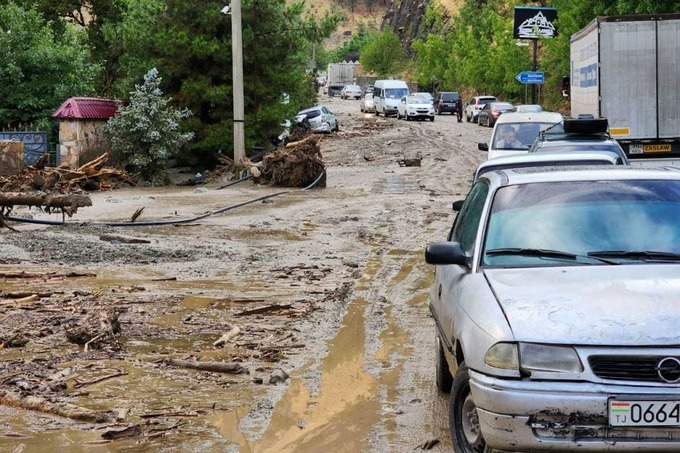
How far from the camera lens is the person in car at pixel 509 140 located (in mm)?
21141

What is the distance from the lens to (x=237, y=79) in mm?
28719

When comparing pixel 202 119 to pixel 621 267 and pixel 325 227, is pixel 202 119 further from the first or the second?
pixel 621 267

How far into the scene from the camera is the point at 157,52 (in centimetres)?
3158

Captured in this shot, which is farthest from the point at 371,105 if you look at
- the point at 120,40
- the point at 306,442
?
the point at 306,442

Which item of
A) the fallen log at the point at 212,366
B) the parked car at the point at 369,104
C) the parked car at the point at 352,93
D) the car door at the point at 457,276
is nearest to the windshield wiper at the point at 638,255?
the car door at the point at 457,276

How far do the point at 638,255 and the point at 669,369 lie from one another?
50.5 inches

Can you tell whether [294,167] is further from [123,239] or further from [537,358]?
[537,358]

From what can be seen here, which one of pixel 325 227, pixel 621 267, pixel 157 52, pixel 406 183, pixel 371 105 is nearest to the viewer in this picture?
pixel 621 267

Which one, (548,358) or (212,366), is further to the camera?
(212,366)

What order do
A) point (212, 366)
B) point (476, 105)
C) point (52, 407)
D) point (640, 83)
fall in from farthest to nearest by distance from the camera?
point (476, 105) < point (640, 83) < point (212, 366) < point (52, 407)

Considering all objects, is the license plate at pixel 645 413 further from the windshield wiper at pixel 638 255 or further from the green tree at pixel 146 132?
the green tree at pixel 146 132

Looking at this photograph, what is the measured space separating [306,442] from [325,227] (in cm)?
1253

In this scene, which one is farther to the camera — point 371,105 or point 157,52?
point 371,105

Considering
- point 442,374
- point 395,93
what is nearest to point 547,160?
point 442,374
